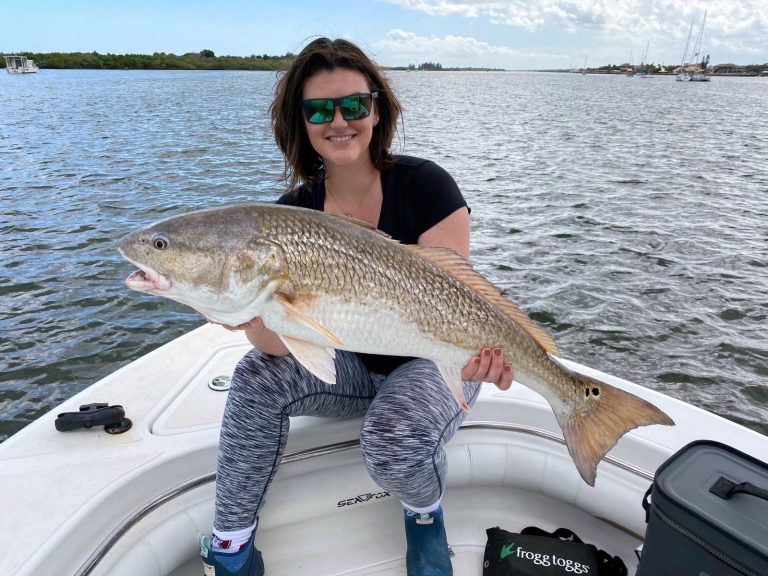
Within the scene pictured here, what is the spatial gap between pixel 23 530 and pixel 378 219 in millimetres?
2069

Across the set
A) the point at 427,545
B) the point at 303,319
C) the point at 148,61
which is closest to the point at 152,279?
the point at 303,319

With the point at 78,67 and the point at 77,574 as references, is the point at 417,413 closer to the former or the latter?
the point at 77,574

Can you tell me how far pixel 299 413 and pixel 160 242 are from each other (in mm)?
1018

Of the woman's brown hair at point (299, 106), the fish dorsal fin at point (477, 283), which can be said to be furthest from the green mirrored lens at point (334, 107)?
the fish dorsal fin at point (477, 283)

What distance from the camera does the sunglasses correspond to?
105 inches

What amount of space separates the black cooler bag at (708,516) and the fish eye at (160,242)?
6.77ft

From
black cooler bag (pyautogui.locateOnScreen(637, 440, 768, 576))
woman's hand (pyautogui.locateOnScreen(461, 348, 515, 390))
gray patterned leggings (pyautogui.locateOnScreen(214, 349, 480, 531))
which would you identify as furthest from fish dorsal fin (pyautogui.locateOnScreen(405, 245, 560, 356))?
black cooler bag (pyautogui.locateOnScreen(637, 440, 768, 576))

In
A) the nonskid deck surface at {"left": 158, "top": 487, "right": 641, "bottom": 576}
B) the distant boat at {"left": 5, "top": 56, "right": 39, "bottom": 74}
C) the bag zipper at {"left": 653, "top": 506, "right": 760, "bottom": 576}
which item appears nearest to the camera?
the bag zipper at {"left": 653, "top": 506, "right": 760, "bottom": 576}

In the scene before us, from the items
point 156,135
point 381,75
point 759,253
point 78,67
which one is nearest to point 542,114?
point 156,135

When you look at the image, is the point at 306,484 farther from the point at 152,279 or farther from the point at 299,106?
the point at 299,106

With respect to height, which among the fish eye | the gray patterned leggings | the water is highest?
the fish eye

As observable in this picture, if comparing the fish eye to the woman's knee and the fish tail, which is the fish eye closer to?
the woman's knee

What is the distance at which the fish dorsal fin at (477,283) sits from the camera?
2.43 metres

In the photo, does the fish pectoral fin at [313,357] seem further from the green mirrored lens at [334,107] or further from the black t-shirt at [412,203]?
the green mirrored lens at [334,107]
